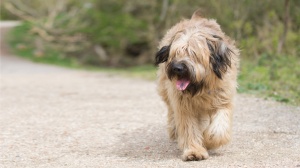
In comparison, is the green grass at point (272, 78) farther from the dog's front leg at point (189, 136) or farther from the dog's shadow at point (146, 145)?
the dog's front leg at point (189, 136)

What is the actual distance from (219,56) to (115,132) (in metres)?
2.43

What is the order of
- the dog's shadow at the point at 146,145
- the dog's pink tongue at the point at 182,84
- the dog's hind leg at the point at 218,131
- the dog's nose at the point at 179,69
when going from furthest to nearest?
the dog's shadow at the point at 146,145 → the dog's hind leg at the point at 218,131 → the dog's pink tongue at the point at 182,84 → the dog's nose at the point at 179,69

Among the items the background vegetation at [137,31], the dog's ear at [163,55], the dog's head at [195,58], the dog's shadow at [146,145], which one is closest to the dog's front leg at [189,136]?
the dog's shadow at [146,145]

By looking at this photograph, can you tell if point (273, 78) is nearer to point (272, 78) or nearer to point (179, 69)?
point (272, 78)

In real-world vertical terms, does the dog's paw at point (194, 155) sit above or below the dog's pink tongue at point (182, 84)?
below

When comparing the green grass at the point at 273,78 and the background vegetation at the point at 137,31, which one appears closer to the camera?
the green grass at the point at 273,78

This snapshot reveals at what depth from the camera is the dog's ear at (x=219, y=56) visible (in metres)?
5.46

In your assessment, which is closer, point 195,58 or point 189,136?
point 195,58

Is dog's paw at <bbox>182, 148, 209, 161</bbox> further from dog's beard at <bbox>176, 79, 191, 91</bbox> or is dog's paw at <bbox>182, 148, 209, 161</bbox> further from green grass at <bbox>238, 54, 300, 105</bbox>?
green grass at <bbox>238, 54, 300, 105</bbox>

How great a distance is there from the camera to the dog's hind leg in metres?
5.55

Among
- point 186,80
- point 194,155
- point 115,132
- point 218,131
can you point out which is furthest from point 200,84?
point 115,132

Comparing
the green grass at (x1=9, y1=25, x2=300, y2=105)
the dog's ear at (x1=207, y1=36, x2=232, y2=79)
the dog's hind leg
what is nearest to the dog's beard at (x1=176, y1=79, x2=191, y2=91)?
the dog's ear at (x1=207, y1=36, x2=232, y2=79)

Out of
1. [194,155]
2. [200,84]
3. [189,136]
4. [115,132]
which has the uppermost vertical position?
[200,84]

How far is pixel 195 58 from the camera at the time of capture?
5.29m
